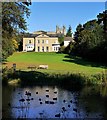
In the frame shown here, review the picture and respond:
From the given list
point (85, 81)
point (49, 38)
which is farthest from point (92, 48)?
point (49, 38)

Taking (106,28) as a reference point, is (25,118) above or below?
below

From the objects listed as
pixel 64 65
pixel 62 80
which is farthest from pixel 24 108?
pixel 64 65

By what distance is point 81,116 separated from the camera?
13.1 metres

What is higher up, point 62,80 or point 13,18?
point 13,18

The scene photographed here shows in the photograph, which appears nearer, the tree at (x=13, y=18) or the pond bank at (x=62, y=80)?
the tree at (x=13, y=18)

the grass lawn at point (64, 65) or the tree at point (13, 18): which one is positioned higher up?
the tree at point (13, 18)

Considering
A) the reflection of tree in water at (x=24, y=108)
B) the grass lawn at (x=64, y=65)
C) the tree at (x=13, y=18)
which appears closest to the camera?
the reflection of tree in water at (x=24, y=108)

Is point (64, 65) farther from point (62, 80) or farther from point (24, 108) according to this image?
point (24, 108)

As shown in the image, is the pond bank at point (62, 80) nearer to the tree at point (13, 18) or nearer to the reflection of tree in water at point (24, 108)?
the tree at point (13, 18)

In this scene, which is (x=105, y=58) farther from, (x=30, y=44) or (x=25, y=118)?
(x=30, y=44)

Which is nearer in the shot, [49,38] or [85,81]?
[85,81]

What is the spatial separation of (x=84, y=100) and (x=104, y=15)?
8576mm

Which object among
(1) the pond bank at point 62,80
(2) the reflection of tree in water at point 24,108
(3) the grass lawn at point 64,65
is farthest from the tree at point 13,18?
(3) the grass lawn at point 64,65

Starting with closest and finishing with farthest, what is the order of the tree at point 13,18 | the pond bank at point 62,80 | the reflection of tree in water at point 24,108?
the reflection of tree in water at point 24,108, the tree at point 13,18, the pond bank at point 62,80
